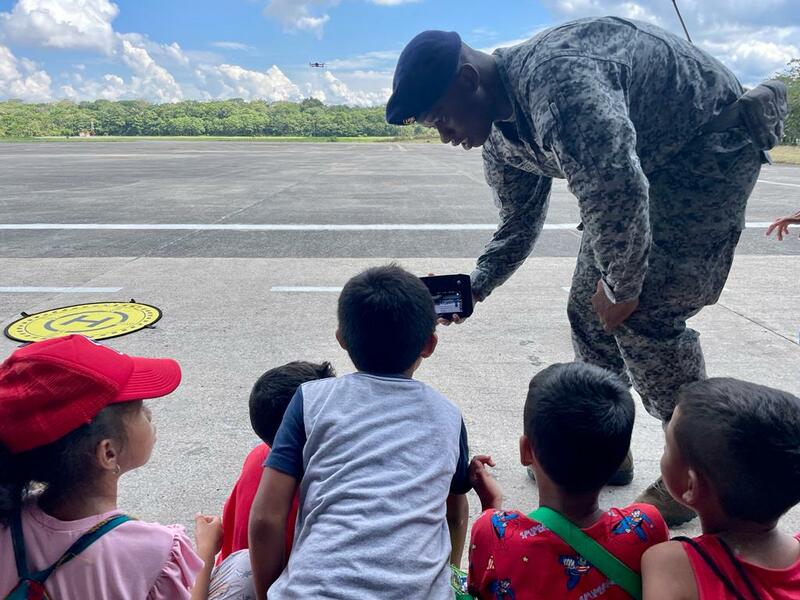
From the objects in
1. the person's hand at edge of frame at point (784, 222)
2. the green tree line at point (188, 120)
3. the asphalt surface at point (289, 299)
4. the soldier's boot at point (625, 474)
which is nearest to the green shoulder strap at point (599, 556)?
the asphalt surface at point (289, 299)

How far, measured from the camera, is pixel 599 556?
4.75 feet

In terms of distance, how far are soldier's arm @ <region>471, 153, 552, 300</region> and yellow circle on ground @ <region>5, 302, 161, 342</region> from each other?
9.31 ft

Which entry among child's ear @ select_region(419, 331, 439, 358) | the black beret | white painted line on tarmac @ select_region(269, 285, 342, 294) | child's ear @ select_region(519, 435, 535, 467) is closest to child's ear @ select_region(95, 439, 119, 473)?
child's ear @ select_region(419, 331, 439, 358)

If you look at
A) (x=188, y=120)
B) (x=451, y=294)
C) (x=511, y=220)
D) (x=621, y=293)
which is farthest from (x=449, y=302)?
(x=188, y=120)

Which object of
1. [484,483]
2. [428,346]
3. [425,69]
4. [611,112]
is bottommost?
[484,483]

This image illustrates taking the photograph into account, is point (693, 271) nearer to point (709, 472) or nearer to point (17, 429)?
point (709, 472)

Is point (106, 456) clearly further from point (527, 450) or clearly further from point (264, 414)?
point (527, 450)

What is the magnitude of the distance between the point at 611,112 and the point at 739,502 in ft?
3.58

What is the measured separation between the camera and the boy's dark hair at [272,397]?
207cm

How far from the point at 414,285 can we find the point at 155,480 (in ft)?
5.46

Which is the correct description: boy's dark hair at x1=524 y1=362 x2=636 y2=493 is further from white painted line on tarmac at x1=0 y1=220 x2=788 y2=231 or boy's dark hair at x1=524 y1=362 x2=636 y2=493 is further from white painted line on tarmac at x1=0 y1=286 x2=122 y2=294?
white painted line on tarmac at x1=0 y1=220 x2=788 y2=231

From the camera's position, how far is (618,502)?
269 centimetres

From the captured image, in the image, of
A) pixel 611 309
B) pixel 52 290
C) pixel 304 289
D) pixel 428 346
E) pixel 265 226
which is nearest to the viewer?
pixel 428 346

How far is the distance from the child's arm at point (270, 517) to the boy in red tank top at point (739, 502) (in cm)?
82
